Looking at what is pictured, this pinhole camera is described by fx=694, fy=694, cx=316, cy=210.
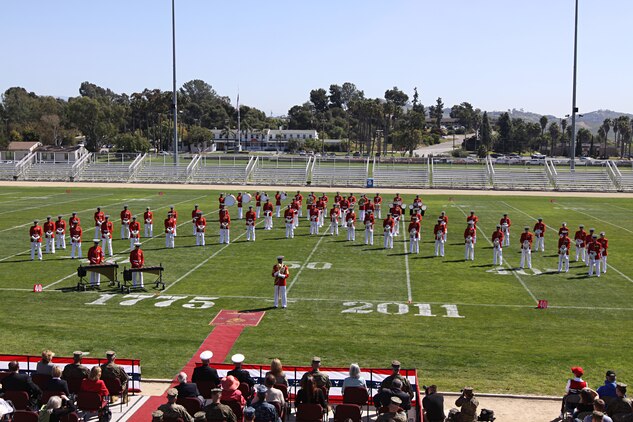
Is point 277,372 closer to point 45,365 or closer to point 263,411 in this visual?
point 263,411

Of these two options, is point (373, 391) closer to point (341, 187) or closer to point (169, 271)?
point (169, 271)

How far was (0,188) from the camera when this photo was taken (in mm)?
54438

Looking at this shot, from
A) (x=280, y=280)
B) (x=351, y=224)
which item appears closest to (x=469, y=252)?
(x=351, y=224)

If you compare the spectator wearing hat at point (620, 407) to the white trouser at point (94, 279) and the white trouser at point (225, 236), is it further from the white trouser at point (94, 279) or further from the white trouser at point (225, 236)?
the white trouser at point (225, 236)

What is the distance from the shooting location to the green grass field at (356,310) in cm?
1407

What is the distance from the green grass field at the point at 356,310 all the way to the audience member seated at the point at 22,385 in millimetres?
2944

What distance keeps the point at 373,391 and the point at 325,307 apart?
6.65 m

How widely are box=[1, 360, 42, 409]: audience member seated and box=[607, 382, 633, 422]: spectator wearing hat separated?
814 centimetres

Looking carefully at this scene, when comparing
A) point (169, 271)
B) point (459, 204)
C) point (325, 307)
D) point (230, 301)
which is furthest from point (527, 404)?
point (459, 204)

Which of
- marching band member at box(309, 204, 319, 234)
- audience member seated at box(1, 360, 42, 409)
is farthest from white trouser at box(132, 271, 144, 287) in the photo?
marching band member at box(309, 204, 319, 234)

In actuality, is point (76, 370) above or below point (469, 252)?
above

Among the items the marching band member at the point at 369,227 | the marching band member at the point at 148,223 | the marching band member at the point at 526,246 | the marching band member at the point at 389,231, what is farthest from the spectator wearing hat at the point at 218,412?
the marching band member at the point at 148,223

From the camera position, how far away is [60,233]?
87.0ft

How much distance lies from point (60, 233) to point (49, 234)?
86 cm
